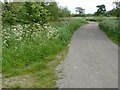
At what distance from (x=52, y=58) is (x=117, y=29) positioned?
513 inches

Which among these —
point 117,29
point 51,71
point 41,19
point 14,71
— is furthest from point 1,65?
point 117,29

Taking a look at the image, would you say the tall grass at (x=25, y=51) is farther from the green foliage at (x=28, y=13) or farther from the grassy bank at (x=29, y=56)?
the green foliage at (x=28, y=13)

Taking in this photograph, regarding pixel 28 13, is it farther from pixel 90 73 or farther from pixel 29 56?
pixel 90 73

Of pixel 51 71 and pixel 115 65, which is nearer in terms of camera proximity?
pixel 51 71

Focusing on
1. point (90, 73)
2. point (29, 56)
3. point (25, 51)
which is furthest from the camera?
point (25, 51)

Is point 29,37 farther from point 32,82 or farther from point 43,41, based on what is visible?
point 32,82

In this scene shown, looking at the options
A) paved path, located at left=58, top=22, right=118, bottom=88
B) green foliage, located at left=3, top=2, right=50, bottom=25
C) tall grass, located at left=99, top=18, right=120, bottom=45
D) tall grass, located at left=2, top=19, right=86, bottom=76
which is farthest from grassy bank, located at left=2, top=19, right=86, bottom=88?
tall grass, located at left=99, top=18, right=120, bottom=45

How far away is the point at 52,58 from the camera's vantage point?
12797 mm

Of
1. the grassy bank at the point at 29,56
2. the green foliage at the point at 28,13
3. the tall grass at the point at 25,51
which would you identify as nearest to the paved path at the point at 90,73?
the grassy bank at the point at 29,56

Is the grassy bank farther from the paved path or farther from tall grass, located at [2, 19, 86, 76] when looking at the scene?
the paved path

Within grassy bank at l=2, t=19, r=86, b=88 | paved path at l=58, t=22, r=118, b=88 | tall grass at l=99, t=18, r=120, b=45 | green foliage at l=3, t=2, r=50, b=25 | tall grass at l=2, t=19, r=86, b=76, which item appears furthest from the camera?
tall grass at l=99, t=18, r=120, b=45

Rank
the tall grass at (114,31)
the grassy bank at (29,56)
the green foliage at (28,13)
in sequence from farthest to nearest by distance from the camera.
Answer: the tall grass at (114,31) → the green foliage at (28,13) → the grassy bank at (29,56)

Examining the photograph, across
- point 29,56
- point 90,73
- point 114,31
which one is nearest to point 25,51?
point 29,56

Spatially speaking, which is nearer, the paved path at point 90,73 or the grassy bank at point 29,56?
the paved path at point 90,73
